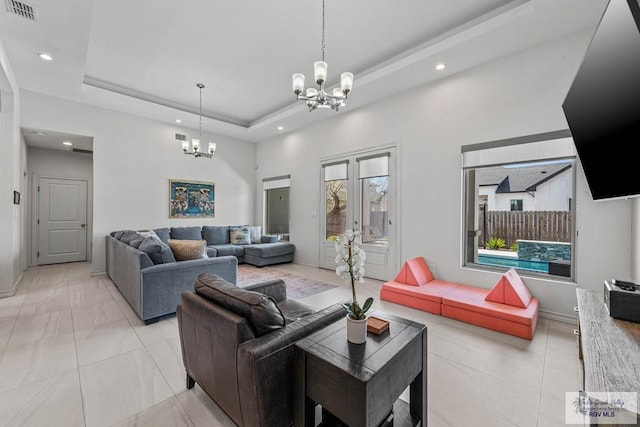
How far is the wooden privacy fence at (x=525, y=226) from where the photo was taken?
329 centimetres

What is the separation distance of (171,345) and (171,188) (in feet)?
14.9

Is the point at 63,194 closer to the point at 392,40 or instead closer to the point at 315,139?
the point at 315,139

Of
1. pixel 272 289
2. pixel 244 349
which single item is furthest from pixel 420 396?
pixel 272 289

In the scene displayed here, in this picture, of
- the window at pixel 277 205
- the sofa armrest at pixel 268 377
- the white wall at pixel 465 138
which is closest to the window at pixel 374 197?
the white wall at pixel 465 138

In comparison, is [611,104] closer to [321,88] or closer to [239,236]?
[321,88]

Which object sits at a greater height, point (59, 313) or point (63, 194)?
point (63, 194)

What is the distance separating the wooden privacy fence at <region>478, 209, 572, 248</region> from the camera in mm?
3287

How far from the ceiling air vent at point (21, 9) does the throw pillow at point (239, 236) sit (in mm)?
4635

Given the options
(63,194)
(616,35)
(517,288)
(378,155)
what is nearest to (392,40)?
(378,155)

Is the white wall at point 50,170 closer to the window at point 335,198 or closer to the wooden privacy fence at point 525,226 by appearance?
the window at point 335,198

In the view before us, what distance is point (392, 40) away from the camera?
3.48 m

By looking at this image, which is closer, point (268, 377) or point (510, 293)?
point (268, 377)

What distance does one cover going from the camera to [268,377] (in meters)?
1.26

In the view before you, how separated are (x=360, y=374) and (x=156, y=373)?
1834mm
